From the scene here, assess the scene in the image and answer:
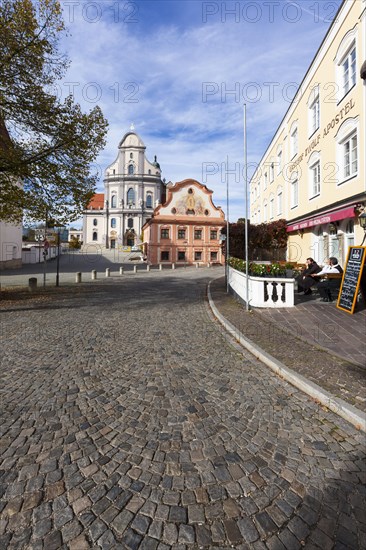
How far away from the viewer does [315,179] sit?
1507 cm

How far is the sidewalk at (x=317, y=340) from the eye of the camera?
3732mm

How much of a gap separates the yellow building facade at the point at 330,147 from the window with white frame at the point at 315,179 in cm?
5

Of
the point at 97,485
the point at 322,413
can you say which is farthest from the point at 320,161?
the point at 97,485

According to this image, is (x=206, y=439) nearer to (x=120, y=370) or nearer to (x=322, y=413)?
(x=322, y=413)

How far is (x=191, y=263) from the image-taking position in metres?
40.8

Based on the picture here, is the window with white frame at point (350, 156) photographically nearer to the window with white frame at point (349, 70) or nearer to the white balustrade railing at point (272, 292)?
the window with white frame at point (349, 70)

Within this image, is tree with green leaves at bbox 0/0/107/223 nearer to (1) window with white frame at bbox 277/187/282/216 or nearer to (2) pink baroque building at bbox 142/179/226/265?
(1) window with white frame at bbox 277/187/282/216

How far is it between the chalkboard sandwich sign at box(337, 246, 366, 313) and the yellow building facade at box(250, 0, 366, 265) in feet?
8.42

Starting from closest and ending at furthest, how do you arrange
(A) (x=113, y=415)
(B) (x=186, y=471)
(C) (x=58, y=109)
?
(B) (x=186, y=471), (A) (x=113, y=415), (C) (x=58, y=109)

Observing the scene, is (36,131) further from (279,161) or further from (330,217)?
(279,161)

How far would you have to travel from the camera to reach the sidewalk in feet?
12.2

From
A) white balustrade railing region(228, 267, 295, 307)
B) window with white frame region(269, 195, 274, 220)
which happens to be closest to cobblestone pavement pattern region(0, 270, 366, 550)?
white balustrade railing region(228, 267, 295, 307)

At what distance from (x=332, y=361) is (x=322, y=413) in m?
1.55

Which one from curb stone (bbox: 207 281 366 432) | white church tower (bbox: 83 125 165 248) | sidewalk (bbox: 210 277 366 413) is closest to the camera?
curb stone (bbox: 207 281 366 432)
